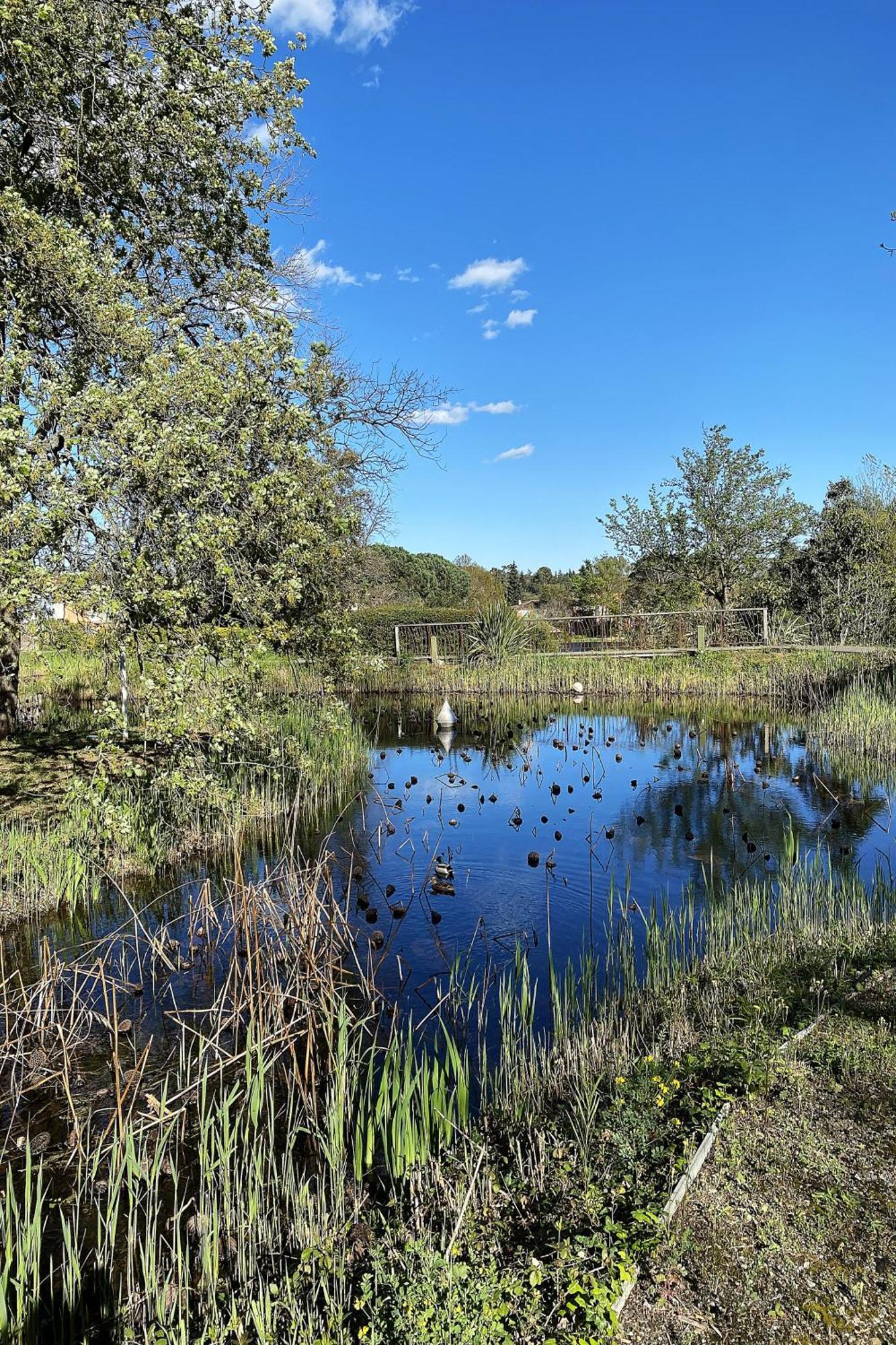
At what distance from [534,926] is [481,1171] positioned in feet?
9.66

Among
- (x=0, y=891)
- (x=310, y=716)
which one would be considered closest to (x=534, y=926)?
(x=0, y=891)

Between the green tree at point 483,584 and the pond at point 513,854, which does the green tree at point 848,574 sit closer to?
the pond at point 513,854

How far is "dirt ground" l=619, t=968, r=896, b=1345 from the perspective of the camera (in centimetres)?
178

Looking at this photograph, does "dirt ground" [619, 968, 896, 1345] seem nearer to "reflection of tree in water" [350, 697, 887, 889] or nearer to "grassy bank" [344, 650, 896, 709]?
"reflection of tree in water" [350, 697, 887, 889]

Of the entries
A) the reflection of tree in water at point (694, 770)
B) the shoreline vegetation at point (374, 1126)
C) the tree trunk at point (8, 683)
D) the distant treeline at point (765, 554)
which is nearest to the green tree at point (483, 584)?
the distant treeline at point (765, 554)

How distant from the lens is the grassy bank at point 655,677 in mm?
15422

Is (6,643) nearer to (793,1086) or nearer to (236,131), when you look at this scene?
(236,131)

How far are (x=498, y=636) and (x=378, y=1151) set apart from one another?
681 inches

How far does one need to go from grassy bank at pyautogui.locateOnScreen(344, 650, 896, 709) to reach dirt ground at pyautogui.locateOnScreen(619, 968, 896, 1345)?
12802mm

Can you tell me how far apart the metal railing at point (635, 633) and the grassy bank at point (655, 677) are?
37.9 inches

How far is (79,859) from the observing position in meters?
5.89

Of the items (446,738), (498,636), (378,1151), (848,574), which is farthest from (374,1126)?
(848,574)

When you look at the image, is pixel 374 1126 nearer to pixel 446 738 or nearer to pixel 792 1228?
pixel 792 1228

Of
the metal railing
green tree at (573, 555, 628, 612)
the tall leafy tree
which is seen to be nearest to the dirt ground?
the tall leafy tree
